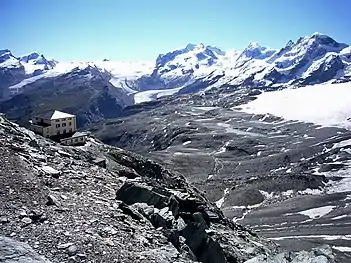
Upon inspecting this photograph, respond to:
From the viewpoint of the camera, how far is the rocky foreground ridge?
20.9 metres

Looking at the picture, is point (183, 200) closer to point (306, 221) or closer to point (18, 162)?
point (18, 162)

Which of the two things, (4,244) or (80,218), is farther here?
(80,218)

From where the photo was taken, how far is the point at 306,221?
114 meters

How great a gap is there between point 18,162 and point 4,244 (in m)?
11.4

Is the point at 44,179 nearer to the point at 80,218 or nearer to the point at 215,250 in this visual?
the point at 80,218

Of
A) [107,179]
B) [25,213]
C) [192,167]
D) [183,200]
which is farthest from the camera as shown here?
[192,167]

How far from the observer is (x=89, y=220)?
24.3 m

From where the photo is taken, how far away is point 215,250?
32.2 m

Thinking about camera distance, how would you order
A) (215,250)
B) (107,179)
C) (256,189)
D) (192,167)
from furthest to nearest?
(192,167) → (256,189) → (107,179) → (215,250)

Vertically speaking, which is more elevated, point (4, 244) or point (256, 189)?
point (4, 244)

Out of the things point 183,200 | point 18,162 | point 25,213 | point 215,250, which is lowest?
point 215,250

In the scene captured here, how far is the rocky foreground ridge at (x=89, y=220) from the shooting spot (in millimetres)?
20922

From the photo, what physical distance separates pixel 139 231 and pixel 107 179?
1119cm

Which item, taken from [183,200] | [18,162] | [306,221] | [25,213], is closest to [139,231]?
[25,213]
